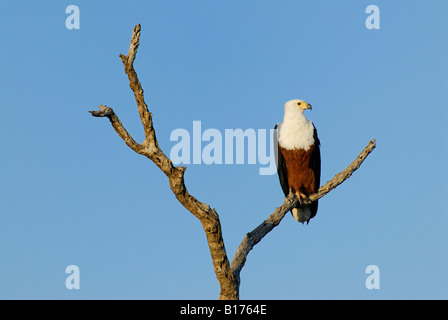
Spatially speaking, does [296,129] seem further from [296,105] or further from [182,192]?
[182,192]

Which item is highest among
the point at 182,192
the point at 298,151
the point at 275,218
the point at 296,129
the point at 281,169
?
the point at 296,129

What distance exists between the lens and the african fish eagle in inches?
296

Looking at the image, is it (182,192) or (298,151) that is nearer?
(182,192)

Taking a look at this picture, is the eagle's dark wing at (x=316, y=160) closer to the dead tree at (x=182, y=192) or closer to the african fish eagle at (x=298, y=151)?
the african fish eagle at (x=298, y=151)

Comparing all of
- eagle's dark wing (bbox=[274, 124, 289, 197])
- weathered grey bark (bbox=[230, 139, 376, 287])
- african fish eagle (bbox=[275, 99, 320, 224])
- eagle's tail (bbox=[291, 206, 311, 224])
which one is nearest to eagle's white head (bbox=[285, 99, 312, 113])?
african fish eagle (bbox=[275, 99, 320, 224])

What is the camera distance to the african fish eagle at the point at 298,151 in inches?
296

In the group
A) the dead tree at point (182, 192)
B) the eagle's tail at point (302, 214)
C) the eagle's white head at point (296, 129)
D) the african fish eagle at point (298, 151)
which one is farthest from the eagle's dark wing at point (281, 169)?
the dead tree at point (182, 192)

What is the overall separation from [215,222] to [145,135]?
1.07m

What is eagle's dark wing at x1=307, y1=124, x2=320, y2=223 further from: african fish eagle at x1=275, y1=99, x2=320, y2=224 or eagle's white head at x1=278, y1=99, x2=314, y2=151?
eagle's white head at x1=278, y1=99, x2=314, y2=151

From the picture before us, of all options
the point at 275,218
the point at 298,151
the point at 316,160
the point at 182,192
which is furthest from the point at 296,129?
the point at 182,192

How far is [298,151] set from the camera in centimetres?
755
